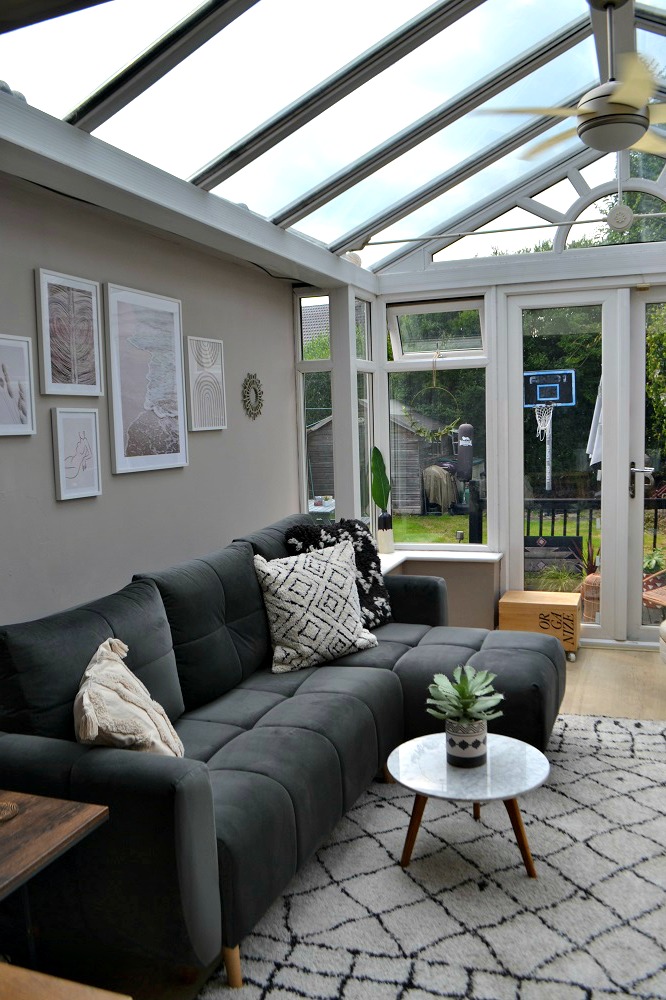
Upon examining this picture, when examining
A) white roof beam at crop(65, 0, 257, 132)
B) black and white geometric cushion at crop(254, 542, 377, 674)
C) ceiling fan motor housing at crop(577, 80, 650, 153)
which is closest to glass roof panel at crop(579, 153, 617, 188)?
ceiling fan motor housing at crop(577, 80, 650, 153)

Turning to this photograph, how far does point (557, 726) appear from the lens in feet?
12.9

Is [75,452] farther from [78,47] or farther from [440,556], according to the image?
[440,556]

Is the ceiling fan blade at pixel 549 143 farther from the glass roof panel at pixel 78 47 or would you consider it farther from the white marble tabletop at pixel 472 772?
the white marble tabletop at pixel 472 772

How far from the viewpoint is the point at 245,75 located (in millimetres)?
2854

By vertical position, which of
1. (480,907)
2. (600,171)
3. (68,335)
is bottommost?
(480,907)

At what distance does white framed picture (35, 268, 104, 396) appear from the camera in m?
2.92

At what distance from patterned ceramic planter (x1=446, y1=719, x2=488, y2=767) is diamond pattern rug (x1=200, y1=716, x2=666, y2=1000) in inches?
14.5

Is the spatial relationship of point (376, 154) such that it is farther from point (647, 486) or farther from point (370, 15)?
point (647, 486)

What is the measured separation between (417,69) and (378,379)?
2.39m

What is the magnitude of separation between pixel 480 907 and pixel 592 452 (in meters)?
3.29

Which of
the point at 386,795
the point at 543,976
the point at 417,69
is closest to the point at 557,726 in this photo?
the point at 386,795

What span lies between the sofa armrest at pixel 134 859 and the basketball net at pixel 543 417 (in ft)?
12.3

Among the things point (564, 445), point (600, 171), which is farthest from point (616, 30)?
point (564, 445)

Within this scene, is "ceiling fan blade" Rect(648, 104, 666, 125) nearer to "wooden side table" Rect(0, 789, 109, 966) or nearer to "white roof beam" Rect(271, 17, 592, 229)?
"white roof beam" Rect(271, 17, 592, 229)
